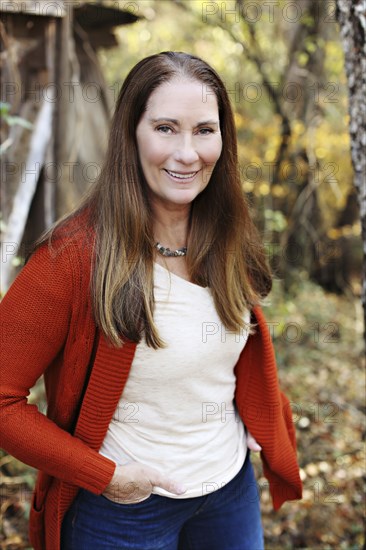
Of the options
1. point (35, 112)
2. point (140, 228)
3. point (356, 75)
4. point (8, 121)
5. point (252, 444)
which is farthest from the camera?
point (35, 112)

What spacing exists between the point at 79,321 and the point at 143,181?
49cm

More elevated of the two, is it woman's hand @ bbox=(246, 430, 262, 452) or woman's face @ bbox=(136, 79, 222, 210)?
woman's face @ bbox=(136, 79, 222, 210)

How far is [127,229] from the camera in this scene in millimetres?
1668

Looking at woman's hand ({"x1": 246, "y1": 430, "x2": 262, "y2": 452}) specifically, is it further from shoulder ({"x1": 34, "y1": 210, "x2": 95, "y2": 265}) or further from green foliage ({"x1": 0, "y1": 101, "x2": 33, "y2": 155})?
green foliage ({"x1": 0, "y1": 101, "x2": 33, "y2": 155})

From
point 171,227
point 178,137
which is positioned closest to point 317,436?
point 171,227

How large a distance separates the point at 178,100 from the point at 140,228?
15.5 inches

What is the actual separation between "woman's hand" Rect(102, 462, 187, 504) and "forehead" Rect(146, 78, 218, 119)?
3.48 ft

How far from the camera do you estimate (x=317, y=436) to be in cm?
426

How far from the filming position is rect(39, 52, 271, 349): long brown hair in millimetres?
1610

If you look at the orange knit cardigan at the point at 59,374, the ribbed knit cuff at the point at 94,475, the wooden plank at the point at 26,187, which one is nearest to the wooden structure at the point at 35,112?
the wooden plank at the point at 26,187

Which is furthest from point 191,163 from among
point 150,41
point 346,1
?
point 150,41

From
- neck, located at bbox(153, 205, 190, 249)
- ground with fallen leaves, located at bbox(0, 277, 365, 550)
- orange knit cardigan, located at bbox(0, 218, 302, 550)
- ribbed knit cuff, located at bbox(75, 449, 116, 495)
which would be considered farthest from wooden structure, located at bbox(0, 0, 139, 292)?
ribbed knit cuff, located at bbox(75, 449, 116, 495)

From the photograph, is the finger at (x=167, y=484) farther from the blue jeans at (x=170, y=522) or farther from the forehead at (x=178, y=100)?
the forehead at (x=178, y=100)

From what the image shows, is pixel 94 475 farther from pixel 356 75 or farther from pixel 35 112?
pixel 35 112
